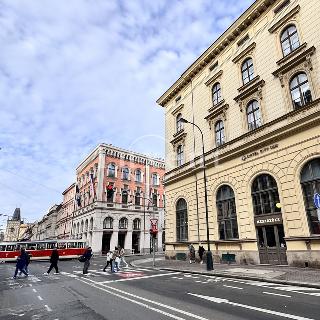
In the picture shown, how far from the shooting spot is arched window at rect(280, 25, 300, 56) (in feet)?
59.4

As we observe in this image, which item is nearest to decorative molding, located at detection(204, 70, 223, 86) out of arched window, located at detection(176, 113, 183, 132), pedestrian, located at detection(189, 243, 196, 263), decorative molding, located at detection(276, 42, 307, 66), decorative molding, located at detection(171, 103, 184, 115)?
decorative molding, located at detection(171, 103, 184, 115)

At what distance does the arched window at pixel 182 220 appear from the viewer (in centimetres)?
2552

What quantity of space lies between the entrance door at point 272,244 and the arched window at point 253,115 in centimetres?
742

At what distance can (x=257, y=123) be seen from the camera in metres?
19.7

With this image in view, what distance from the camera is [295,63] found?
17297 millimetres

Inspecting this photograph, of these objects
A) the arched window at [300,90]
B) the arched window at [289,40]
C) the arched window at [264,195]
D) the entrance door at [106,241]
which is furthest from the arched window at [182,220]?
the entrance door at [106,241]

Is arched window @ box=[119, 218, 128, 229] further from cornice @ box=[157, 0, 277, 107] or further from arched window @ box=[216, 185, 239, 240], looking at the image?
arched window @ box=[216, 185, 239, 240]

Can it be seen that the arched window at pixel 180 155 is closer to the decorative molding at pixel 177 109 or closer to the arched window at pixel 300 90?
the decorative molding at pixel 177 109

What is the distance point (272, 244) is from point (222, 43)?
17707mm

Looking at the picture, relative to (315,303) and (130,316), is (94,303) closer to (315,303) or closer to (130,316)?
(130,316)

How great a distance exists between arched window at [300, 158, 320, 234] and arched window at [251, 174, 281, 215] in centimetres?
194

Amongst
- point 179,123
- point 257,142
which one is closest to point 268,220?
point 257,142

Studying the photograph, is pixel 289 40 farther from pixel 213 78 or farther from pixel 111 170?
pixel 111 170

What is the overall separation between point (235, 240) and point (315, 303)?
1203 centimetres
